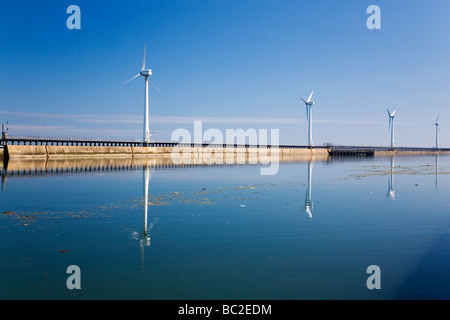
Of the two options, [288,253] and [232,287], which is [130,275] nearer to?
[232,287]

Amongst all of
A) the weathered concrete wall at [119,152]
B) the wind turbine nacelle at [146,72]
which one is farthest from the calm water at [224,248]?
the wind turbine nacelle at [146,72]

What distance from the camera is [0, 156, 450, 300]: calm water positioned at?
7410 mm

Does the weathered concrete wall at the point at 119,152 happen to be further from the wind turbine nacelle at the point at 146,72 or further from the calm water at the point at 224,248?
the calm water at the point at 224,248

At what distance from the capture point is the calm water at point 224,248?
7.41 m

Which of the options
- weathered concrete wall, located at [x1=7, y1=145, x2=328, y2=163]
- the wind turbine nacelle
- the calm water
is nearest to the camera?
the calm water

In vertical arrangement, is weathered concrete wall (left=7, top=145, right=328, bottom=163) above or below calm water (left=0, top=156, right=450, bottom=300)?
above

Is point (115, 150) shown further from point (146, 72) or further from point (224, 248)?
point (224, 248)

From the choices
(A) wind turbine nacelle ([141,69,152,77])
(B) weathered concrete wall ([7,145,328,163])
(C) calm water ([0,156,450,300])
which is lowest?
(C) calm water ([0,156,450,300])

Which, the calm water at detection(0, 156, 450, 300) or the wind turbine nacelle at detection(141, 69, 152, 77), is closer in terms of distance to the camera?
the calm water at detection(0, 156, 450, 300)

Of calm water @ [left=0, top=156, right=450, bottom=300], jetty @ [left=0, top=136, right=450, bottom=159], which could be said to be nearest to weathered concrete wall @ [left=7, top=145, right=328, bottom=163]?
jetty @ [left=0, top=136, right=450, bottom=159]

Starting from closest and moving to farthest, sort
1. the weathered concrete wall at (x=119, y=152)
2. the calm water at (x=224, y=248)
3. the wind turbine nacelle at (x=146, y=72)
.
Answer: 1. the calm water at (x=224, y=248)
2. the weathered concrete wall at (x=119, y=152)
3. the wind turbine nacelle at (x=146, y=72)

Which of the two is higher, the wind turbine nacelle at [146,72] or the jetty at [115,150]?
the wind turbine nacelle at [146,72]

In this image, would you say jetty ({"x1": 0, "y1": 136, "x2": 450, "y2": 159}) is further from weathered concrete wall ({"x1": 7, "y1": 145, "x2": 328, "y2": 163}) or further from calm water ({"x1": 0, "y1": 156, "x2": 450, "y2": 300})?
calm water ({"x1": 0, "y1": 156, "x2": 450, "y2": 300})

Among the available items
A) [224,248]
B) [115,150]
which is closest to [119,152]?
[115,150]
